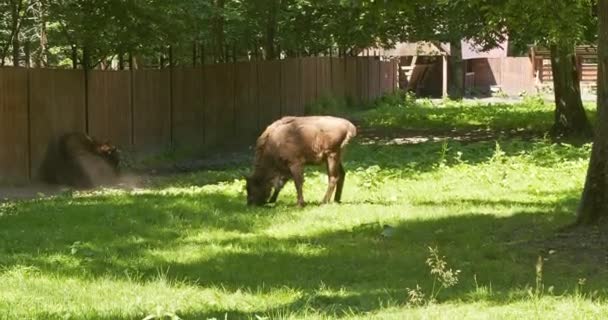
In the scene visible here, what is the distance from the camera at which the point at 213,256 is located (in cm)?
1018

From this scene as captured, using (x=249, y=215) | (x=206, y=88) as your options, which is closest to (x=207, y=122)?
(x=206, y=88)

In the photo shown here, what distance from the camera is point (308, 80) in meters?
35.8

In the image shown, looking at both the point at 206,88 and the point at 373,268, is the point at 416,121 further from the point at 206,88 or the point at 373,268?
the point at 373,268

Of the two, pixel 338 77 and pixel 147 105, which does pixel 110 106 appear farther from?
pixel 338 77

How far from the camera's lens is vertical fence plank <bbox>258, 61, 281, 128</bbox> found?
30.5 m

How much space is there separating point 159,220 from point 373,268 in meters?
3.84

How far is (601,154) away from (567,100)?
15.2 m

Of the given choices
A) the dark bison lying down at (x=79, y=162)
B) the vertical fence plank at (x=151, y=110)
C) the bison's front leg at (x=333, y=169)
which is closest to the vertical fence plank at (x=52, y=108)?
the dark bison lying down at (x=79, y=162)

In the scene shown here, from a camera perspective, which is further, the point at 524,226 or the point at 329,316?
the point at 524,226

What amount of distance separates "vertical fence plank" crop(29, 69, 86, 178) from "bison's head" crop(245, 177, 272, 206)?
23.6 ft

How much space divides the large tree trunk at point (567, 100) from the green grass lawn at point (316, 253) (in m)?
7.52

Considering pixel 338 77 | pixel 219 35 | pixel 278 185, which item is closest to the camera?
pixel 278 185

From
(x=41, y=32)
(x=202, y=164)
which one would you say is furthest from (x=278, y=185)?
(x=41, y=32)

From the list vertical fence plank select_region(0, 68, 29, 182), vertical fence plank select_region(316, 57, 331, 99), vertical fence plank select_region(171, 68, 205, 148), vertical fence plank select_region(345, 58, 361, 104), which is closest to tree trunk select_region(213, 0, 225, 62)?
vertical fence plank select_region(171, 68, 205, 148)
